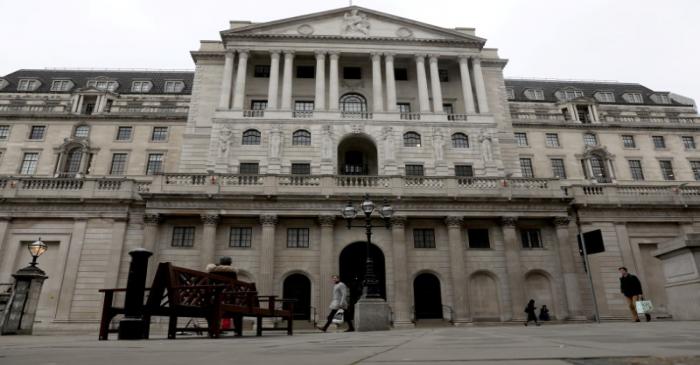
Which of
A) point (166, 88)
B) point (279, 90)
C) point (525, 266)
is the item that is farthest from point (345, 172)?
point (166, 88)

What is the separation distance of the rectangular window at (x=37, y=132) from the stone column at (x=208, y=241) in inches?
1198

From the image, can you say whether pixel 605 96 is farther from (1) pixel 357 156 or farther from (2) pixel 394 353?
(2) pixel 394 353

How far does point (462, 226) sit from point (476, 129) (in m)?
10.1

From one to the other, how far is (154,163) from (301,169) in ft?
65.2

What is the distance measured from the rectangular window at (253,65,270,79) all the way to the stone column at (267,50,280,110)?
1397 millimetres

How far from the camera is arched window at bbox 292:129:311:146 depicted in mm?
33375

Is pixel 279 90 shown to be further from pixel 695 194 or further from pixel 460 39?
pixel 695 194

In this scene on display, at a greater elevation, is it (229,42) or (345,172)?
(229,42)

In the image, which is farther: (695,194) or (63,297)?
(695,194)

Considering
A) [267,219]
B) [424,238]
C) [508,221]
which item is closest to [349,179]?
[267,219]

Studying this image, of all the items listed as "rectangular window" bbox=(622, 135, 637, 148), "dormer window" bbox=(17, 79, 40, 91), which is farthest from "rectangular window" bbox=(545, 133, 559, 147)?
"dormer window" bbox=(17, 79, 40, 91)

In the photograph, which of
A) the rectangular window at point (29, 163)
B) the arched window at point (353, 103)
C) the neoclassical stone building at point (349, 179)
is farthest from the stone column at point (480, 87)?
the rectangular window at point (29, 163)

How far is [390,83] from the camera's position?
3609 centimetres

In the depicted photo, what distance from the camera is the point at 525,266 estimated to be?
27641 millimetres
